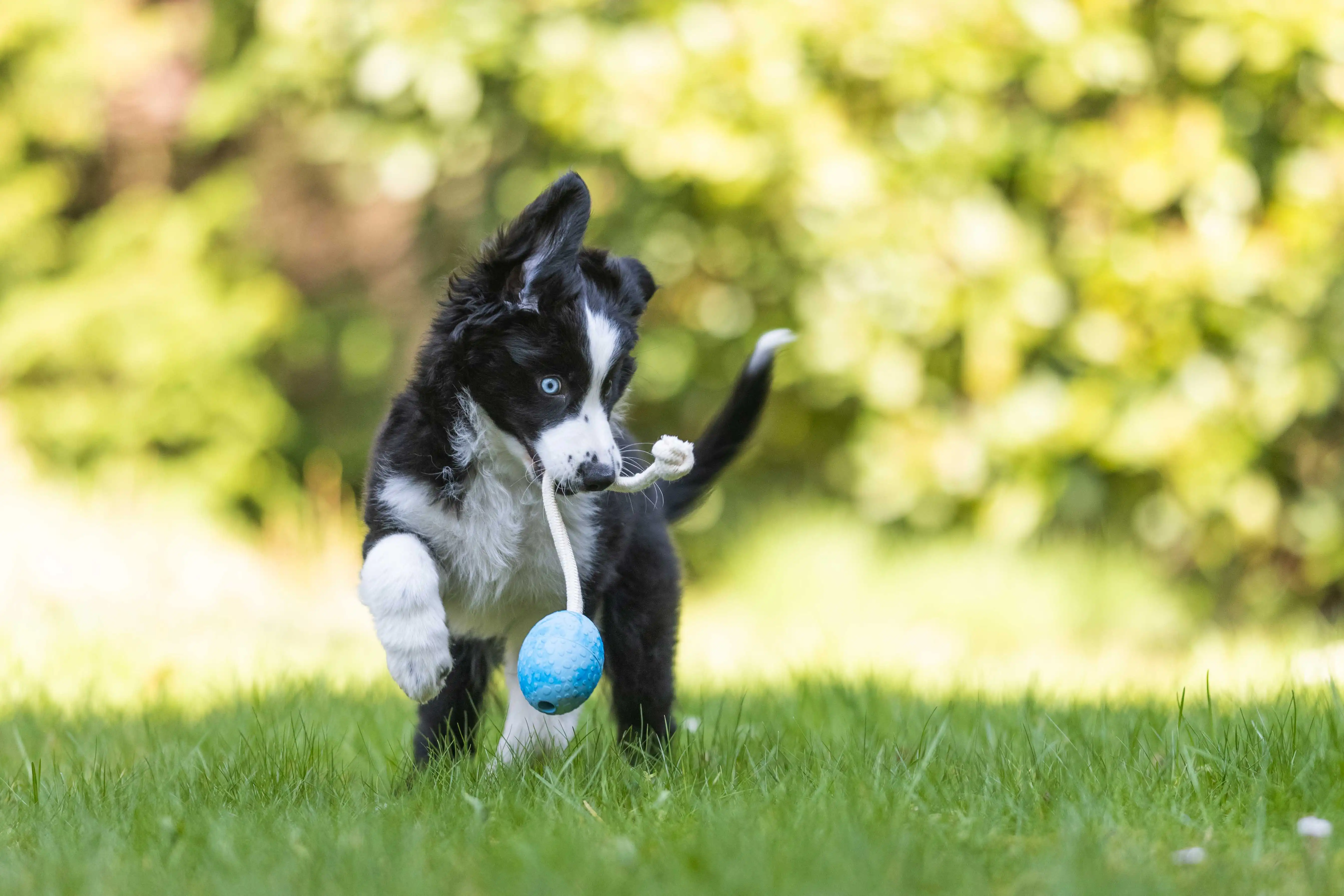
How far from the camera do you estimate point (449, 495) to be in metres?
2.81

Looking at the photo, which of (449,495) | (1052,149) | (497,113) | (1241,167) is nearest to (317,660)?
(449,495)

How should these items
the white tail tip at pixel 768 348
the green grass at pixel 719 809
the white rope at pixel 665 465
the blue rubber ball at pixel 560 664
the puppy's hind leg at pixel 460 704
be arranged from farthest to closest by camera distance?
the white tail tip at pixel 768 348 < the puppy's hind leg at pixel 460 704 < the white rope at pixel 665 465 < the blue rubber ball at pixel 560 664 < the green grass at pixel 719 809

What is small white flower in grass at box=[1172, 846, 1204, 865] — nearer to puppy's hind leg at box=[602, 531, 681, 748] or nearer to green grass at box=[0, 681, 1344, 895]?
green grass at box=[0, 681, 1344, 895]

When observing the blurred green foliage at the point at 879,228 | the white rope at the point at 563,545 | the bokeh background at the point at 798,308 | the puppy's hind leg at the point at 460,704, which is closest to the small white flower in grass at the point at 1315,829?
the white rope at the point at 563,545

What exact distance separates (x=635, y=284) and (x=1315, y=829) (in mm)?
1824

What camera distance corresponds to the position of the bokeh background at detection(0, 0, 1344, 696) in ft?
18.0

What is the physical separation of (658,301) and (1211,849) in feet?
17.4

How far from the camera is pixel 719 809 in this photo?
227 cm

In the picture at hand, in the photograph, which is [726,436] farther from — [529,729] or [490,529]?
[529,729]

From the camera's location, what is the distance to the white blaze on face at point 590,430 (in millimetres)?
2646

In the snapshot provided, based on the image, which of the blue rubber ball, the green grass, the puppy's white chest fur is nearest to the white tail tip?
the puppy's white chest fur

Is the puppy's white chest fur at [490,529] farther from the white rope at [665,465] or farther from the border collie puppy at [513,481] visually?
the white rope at [665,465]

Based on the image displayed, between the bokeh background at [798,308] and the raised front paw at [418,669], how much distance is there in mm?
1798

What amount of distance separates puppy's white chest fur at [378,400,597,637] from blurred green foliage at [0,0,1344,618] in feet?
9.83
